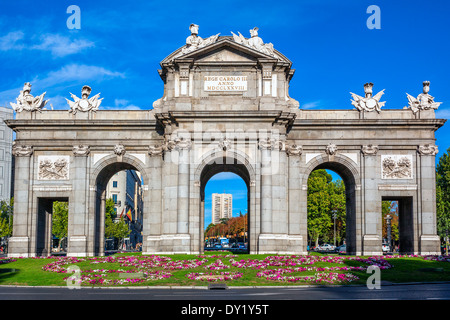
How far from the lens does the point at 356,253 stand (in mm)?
54375

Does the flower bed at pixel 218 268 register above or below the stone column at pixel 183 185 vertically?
below

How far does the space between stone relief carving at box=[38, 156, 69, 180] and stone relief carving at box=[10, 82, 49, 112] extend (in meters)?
5.03

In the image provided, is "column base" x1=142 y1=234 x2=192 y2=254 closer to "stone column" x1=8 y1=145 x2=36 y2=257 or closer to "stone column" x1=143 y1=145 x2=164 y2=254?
"stone column" x1=143 y1=145 x2=164 y2=254

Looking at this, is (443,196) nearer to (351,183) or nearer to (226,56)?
(351,183)

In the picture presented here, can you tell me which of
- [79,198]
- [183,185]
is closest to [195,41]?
[183,185]

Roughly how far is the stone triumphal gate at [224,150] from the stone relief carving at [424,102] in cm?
11

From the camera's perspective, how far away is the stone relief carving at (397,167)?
55125mm

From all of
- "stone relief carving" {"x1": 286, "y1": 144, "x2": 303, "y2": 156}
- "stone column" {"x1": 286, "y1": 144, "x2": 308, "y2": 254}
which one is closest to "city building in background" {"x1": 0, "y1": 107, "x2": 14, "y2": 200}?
"stone relief carving" {"x1": 286, "y1": 144, "x2": 303, "y2": 156}

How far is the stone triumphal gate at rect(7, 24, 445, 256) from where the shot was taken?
171 feet

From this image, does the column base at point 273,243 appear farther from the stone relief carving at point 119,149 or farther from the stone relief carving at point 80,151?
the stone relief carving at point 80,151

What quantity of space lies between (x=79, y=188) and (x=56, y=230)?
43.0m

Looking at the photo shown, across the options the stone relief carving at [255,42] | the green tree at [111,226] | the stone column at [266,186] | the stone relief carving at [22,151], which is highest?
the stone relief carving at [255,42]

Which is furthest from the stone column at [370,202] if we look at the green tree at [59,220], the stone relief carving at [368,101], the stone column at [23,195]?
the green tree at [59,220]

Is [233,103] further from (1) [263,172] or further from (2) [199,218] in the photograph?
(2) [199,218]
